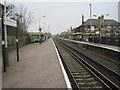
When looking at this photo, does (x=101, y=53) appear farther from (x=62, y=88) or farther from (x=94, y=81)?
(x=62, y=88)

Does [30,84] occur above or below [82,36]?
below

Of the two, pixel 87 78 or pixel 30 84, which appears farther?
pixel 87 78

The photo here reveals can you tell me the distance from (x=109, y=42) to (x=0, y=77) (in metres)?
23.8

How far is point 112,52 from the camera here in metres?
13.8

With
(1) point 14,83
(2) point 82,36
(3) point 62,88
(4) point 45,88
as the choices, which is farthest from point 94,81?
(2) point 82,36

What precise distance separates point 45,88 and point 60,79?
1.20 meters

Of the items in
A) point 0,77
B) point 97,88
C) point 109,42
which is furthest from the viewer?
point 109,42

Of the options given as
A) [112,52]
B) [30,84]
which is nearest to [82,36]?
[112,52]

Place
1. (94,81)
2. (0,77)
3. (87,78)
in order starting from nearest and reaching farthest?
(0,77), (94,81), (87,78)

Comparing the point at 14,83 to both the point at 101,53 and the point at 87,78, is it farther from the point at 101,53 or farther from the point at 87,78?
the point at 101,53

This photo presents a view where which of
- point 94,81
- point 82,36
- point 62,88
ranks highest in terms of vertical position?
point 82,36

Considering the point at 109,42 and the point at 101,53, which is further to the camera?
the point at 109,42

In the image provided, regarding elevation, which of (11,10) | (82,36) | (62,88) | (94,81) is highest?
(11,10)

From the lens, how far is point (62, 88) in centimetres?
487
